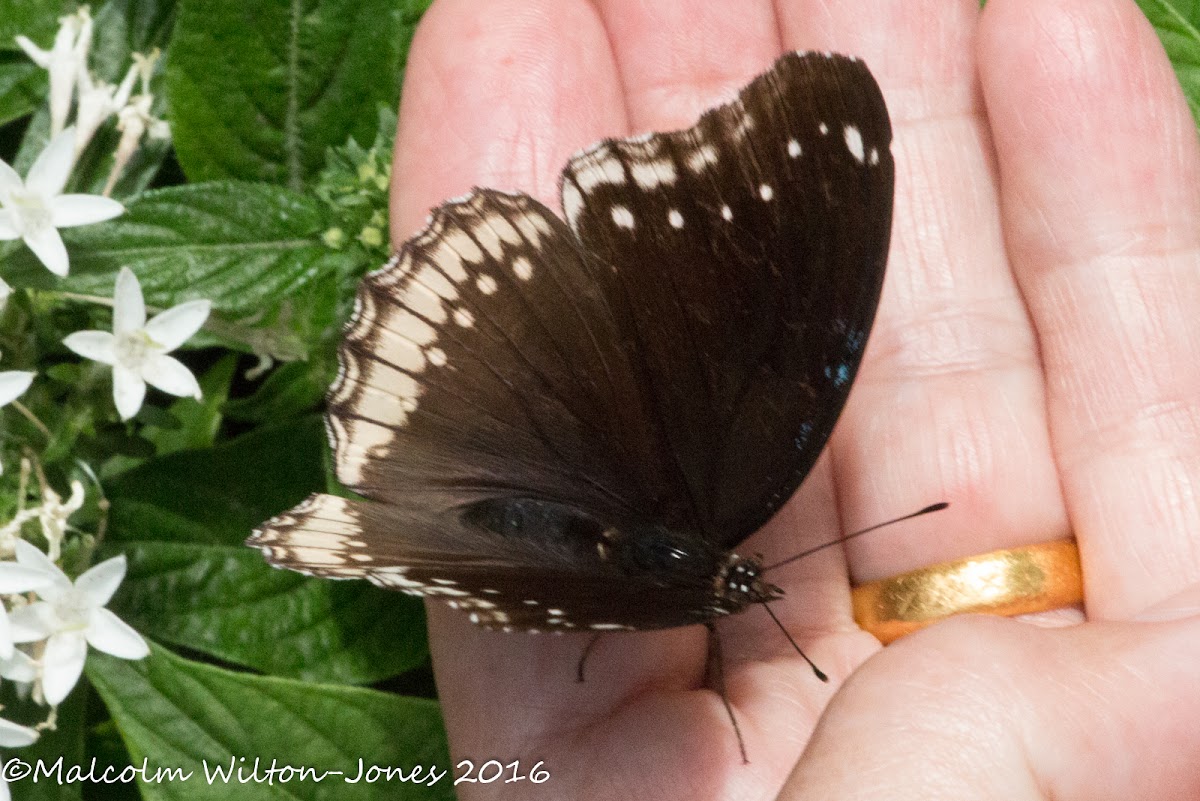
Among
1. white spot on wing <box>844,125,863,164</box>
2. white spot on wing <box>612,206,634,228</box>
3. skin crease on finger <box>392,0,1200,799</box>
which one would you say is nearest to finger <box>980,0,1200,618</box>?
skin crease on finger <box>392,0,1200,799</box>

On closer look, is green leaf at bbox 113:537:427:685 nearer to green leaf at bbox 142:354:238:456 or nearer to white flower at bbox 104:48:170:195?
green leaf at bbox 142:354:238:456

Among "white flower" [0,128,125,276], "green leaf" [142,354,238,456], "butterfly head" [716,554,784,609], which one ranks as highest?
"white flower" [0,128,125,276]

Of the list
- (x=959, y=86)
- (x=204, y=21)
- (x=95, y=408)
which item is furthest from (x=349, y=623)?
(x=959, y=86)

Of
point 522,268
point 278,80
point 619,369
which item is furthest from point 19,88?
point 619,369

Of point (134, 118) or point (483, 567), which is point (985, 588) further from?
point (134, 118)

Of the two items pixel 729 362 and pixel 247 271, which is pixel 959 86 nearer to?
pixel 729 362

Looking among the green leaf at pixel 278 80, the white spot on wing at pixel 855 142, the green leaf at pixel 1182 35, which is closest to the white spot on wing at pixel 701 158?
the white spot on wing at pixel 855 142

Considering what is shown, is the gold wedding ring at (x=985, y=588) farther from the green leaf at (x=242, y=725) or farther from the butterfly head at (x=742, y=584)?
the green leaf at (x=242, y=725)
